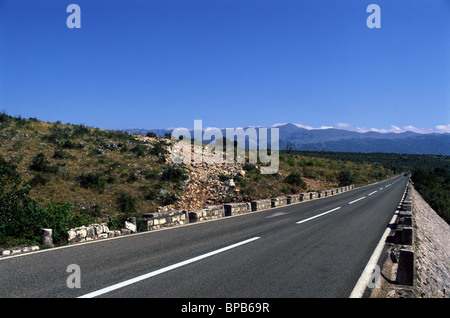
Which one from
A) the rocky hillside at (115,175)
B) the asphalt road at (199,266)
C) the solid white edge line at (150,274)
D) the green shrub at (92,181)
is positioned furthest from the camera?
the green shrub at (92,181)

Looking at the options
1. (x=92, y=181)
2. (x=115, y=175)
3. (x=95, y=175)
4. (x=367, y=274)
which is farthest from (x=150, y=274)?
(x=115, y=175)

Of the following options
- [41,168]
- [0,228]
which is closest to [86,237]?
[0,228]

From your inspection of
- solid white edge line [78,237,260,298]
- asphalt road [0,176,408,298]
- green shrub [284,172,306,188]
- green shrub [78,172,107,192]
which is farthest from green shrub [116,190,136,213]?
green shrub [284,172,306,188]

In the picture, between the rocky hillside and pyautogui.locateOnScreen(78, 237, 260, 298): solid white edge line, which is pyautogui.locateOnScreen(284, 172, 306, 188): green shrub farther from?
pyautogui.locateOnScreen(78, 237, 260, 298): solid white edge line

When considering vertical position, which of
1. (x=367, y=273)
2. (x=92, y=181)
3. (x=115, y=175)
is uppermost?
(x=115, y=175)

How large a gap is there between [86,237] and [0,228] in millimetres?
2361

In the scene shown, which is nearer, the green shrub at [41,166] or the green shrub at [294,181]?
the green shrub at [41,166]

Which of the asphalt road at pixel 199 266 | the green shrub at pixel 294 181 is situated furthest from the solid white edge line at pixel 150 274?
the green shrub at pixel 294 181

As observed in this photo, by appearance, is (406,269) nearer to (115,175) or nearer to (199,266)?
(199,266)

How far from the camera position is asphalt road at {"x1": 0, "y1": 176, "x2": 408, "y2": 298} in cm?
482

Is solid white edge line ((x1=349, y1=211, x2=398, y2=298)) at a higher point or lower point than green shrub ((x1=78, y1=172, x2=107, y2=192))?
lower

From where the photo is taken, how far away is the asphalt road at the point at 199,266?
4.82 m

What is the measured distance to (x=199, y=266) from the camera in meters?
6.10

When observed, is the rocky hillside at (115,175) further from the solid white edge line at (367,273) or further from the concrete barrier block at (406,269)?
the concrete barrier block at (406,269)
